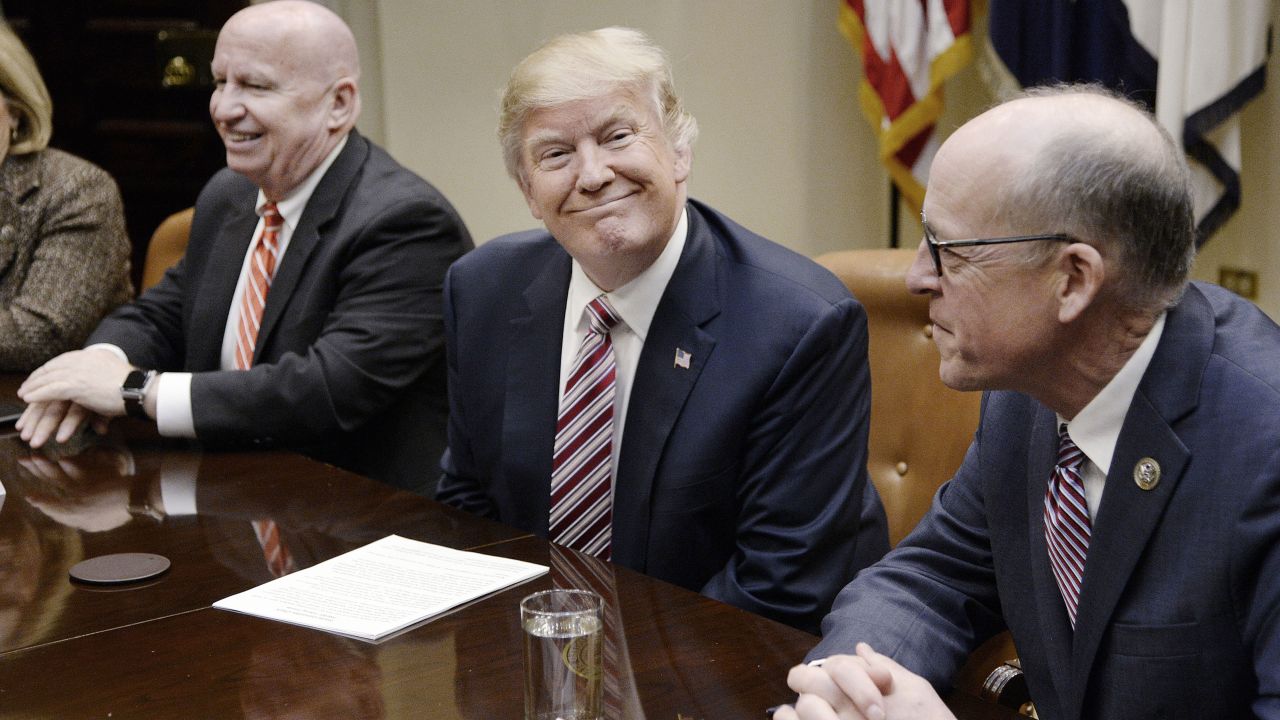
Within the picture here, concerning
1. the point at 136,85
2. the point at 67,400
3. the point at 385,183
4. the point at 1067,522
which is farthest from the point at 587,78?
the point at 136,85

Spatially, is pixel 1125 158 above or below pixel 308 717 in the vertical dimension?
above

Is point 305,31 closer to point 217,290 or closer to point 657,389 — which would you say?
point 217,290

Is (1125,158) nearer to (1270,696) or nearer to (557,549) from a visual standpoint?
(1270,696)

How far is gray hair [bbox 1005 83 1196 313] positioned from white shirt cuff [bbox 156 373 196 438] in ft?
5.59

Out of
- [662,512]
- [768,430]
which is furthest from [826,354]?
[662,512]

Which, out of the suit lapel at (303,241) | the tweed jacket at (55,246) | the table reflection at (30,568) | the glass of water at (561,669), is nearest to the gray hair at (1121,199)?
the glass of water at (561,669)

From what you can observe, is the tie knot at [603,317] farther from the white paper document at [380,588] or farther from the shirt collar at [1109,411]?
the shirt collar at [1109,411]

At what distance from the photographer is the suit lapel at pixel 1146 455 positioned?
1.40 metres

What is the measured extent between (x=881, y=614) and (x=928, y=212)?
1.58ft

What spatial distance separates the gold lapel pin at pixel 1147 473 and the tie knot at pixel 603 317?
3.09 ft

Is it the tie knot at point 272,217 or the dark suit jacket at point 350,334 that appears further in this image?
the tie knot at point 272,217

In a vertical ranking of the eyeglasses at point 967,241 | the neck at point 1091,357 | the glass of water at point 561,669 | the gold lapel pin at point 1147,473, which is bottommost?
the glass of water at point 561,669

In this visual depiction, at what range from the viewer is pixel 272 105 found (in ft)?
9.49

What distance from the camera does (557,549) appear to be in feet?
6.24
